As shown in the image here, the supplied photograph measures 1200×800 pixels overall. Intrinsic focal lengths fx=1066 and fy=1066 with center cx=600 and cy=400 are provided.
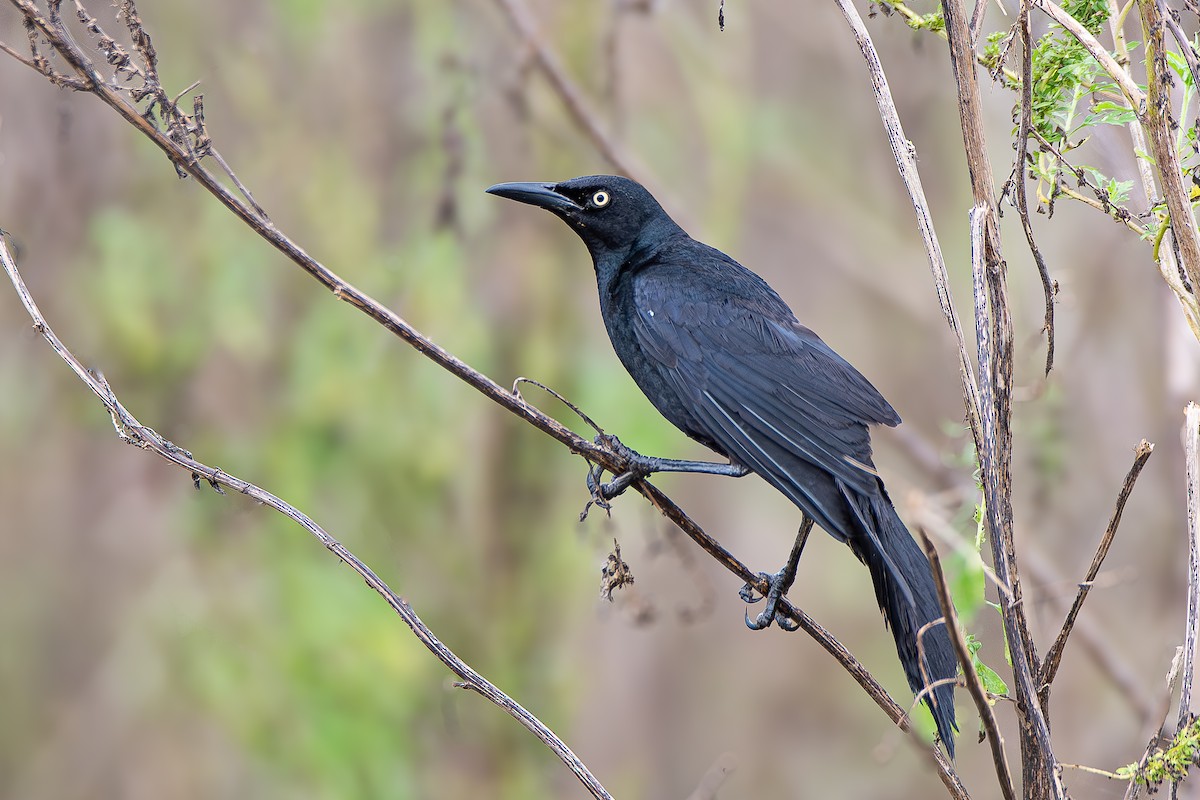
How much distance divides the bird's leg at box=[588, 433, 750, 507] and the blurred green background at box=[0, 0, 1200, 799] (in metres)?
1.40

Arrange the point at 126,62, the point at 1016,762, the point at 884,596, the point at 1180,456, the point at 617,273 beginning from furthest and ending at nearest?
the point at 1016,762, the point at 1180,456, the point at 617,273, the point at 884,596, the point at 126,62

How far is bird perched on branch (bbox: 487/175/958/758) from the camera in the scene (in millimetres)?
2025

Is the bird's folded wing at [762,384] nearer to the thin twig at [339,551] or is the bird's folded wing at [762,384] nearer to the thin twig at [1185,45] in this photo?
the thin twig at [339,551]

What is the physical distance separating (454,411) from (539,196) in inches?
60.9

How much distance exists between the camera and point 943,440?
4.52 metres

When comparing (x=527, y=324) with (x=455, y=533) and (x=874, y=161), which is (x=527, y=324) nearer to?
(x=455, y=533)

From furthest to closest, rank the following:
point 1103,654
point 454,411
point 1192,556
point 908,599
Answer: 1. point 454,411
2. point 1103,654
3. point 908,599
4. point 1192,556

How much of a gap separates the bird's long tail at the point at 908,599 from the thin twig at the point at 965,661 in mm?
374

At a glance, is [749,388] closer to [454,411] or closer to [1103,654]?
[454,411]

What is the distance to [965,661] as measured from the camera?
1178mm


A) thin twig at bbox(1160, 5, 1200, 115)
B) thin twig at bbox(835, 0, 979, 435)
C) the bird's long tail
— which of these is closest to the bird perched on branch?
the bird's long tail

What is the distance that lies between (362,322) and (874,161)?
2286 mm

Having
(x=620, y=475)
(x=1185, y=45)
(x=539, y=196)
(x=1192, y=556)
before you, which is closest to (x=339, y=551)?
(x=620, y=475)

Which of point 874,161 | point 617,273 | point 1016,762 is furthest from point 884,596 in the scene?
point 1016,762
